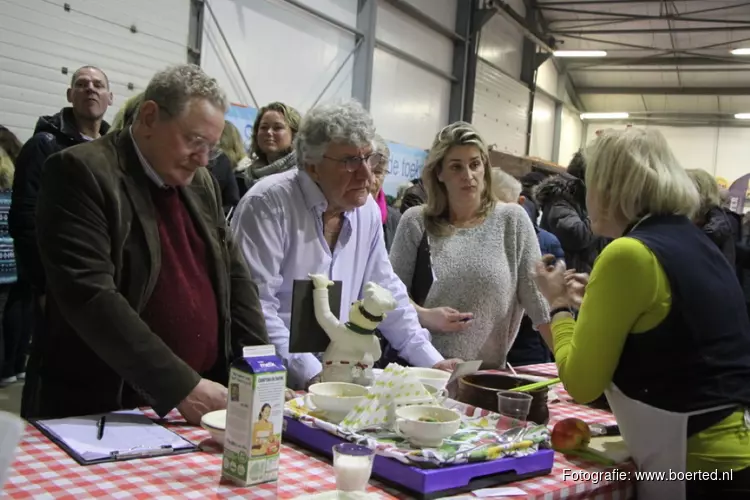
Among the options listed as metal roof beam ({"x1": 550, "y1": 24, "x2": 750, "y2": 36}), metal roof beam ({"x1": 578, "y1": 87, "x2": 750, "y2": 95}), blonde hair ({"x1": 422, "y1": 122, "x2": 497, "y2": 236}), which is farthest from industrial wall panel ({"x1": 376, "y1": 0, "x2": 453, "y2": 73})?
metal roof beam ({"x1": 578, "y1": 87, "x2": 750, "y2": 95})

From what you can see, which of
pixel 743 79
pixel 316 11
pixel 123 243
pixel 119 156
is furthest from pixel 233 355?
pixel 743 79

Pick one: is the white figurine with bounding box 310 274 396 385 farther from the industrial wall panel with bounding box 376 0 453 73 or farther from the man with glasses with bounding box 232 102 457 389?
the industrial wall panel with bounding box 376 0 453 73

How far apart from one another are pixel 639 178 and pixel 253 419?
0.95m

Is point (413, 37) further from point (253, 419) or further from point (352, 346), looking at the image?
point (253, 419)

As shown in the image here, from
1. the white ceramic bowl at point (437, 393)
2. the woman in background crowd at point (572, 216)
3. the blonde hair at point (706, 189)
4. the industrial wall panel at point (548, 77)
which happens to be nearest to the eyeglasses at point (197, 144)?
the white ceramic bowl at point (437, 393)

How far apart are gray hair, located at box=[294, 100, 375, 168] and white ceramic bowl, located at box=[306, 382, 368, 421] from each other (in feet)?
2.57

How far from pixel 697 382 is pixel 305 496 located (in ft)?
2.65

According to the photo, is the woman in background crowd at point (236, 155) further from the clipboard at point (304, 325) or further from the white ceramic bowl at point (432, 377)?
the white ceramic bowl at point (432, 377)

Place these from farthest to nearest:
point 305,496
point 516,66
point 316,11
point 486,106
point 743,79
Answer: point 743,79 < point 516,66 < point 486,106 < point 316,11 < point 305,496

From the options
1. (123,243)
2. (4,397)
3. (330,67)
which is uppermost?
(330,67)

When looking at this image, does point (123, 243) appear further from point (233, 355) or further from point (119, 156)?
point (233, 355)

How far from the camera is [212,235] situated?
73.6 inches

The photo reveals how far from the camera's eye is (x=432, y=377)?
1715 millimetres

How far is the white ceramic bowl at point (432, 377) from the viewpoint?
1663 mm
